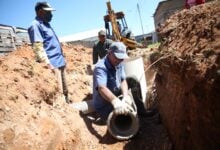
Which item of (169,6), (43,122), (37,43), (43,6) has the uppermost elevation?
(169,6)

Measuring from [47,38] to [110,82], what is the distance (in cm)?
131

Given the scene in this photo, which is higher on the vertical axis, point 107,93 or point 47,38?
point 47,38

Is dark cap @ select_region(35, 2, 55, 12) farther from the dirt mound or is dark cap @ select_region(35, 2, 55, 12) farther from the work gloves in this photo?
the dirt mound

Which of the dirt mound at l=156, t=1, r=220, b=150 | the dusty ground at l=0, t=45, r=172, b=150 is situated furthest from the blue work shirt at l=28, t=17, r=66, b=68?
the dirt mound at l=156, t=1, r=220, b=150

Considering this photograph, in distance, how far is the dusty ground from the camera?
2688mm

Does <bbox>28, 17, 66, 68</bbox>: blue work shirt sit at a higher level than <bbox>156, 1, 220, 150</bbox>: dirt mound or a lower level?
higher

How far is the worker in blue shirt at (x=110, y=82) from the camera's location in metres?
4.08

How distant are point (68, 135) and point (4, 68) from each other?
1.28 meters

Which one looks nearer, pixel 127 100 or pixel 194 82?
pixel 194 82

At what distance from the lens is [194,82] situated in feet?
8.66

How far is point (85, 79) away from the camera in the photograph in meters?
8.88

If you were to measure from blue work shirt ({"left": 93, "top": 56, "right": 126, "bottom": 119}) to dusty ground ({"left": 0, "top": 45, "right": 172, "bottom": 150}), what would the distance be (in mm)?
316

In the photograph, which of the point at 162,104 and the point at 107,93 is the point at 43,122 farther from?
the point at 162,104

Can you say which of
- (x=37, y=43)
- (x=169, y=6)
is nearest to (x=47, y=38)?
(x=37, y=43)
